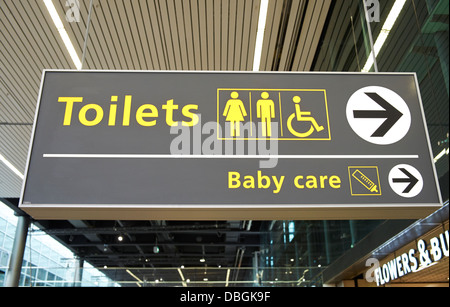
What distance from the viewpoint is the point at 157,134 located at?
202cm

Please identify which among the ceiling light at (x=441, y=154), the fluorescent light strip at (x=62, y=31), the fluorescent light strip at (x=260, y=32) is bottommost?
the ceiling light at (x=441, y=154)

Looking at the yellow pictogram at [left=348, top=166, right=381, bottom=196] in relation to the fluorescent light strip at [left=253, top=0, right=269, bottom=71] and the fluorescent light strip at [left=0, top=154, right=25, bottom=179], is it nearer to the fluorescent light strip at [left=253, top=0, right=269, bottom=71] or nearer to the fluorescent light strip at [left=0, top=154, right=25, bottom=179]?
the fluorescent light strip at [left=253, top=0, right=269, bottom=71]

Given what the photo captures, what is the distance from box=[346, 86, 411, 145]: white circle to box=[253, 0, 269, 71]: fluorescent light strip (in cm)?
264

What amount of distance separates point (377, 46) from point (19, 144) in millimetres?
6850

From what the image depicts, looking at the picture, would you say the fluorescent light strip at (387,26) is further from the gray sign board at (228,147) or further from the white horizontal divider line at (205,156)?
the white horizontal divider line at (205,156)

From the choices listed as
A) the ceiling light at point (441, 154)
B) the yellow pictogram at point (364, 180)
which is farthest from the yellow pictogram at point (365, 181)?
the ceiling light at point (441, 154)

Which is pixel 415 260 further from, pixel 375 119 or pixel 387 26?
pixel 375 119

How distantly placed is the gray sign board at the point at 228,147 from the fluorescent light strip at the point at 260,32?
2.55m

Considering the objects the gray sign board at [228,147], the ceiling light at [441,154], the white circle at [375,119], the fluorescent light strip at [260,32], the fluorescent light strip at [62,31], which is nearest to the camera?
the gray sign board at [228,147]

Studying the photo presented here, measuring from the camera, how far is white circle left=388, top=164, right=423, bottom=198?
6.15ft

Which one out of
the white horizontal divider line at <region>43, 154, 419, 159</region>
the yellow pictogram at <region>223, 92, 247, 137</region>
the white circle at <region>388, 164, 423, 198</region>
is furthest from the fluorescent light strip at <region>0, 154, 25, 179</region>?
the white circle at <region>388, 164, 423, 198</region>

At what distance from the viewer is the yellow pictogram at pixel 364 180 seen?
1.87m
